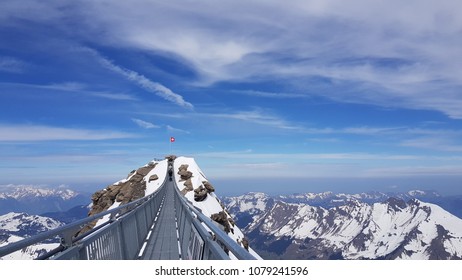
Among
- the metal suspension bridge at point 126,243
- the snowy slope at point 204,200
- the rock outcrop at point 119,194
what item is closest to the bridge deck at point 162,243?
the metal suspension bridge at point 126,243

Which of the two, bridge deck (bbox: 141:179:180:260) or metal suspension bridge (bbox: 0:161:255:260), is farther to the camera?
bridge deck (bbox: 141:179:180:260)

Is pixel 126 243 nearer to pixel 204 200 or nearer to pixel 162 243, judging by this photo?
pixel 162 243

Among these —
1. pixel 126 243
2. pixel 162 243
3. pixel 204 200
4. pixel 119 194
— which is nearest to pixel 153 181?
pixel 119 194

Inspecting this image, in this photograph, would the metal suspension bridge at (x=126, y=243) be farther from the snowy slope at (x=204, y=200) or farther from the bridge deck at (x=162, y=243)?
the snowy slope at (x=204, y=200)

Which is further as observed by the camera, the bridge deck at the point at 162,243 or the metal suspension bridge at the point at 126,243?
the bridge deck at the point at 162,243

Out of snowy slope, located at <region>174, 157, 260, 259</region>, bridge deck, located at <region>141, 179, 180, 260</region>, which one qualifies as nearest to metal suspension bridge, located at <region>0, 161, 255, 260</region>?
bridge deck, located at <region>141, 179, 180, 260</region>

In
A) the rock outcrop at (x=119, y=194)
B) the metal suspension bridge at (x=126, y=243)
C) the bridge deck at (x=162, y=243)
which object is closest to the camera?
the metal suspension bridge at (x=126, y=243)

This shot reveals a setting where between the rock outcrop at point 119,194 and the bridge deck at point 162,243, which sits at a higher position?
the bridge deck at point 162,243

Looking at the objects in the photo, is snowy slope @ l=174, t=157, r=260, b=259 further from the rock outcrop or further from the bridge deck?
the bridge deck

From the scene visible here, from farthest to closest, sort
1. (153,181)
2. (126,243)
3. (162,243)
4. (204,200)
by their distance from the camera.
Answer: (153,181) < (204,200) < (162,243) < (126,243)
